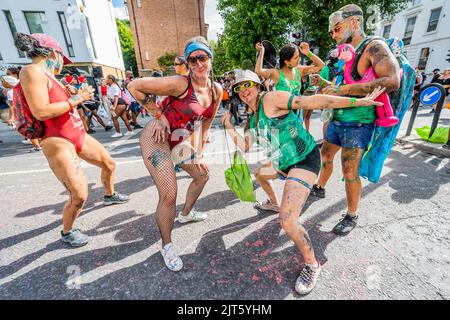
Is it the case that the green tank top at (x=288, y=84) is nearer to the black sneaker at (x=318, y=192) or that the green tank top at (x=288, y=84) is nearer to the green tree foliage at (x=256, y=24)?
the black sneaker at (x=318, y=192)

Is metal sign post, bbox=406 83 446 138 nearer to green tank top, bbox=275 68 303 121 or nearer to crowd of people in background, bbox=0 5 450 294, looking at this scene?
green tank top, bbox=275 68 303 121

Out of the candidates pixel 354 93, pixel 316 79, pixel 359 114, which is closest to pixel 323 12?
pixel 316 79

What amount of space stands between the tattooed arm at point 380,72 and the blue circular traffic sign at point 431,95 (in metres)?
4.02

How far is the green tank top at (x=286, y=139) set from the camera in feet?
6.67

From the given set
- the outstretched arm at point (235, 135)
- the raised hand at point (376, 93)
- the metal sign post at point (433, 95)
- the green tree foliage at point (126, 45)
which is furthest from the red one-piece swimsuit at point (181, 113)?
the green tree foliage at point (126, 45)

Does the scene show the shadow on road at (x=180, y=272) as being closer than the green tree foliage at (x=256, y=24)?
Yes

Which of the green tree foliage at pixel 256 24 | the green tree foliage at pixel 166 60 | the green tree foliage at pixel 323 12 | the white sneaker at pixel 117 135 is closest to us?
the white sneaker at pixel 117 135

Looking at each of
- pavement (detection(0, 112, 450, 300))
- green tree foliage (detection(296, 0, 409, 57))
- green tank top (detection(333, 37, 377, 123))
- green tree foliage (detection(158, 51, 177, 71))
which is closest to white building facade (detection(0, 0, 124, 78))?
green tree foliage (detection(158, 51, 177, 71))

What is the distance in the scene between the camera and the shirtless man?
6.42 ft

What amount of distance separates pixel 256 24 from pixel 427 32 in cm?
1948

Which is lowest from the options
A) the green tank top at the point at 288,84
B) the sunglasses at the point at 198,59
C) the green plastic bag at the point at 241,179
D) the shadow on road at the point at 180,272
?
the shadow on road at the point at 180,272

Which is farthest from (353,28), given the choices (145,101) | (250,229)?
(250,229)

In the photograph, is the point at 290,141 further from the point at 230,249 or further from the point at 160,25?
the point at 160,25

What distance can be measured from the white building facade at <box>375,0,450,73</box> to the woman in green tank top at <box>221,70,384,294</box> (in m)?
23.1
